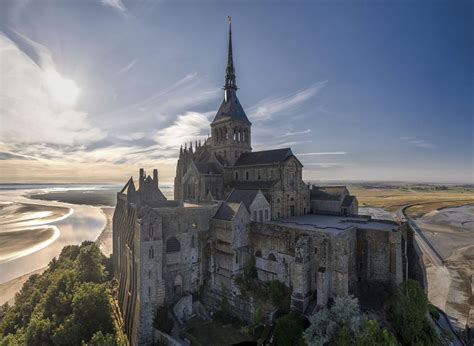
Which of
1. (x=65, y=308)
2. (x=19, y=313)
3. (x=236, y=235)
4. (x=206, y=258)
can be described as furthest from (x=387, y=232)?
(x=19, y=313)

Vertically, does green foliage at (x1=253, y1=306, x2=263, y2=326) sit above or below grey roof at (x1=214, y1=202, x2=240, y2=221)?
below

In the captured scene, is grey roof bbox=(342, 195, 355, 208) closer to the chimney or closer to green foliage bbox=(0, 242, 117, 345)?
the chimney

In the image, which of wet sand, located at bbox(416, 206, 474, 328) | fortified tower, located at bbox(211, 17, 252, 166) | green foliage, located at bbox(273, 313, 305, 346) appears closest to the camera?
green foliage, located at bbox(273, 313, 305, 346)

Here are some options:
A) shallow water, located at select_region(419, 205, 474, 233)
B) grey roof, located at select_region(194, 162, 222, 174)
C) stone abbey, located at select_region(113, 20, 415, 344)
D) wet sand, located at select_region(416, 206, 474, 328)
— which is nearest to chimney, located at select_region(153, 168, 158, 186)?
stone abbey, located at select_region(113, 20, 415, 344)

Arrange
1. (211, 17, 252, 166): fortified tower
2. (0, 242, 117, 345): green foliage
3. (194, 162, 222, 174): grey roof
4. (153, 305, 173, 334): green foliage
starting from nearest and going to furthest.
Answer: (0, 242, 117, 345): green foliage < (153, 305, 173, 334): green foliage < (194, 162, 222, 174): grey roof < (211, 17, 252, 166): fortified tower

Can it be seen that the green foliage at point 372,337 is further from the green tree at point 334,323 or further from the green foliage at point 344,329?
the green tree at point 334,323

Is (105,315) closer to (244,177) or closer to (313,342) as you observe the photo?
(313,342)

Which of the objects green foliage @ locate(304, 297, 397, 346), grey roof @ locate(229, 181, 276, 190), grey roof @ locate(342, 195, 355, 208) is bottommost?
green foliage @ locate(304, 297, 397, 346)
